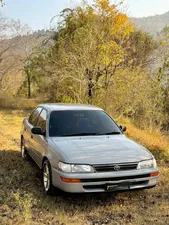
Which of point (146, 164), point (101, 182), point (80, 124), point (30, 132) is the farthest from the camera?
point (30, 132)

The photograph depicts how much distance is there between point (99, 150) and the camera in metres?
4.98

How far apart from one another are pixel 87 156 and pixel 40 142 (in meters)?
1.50

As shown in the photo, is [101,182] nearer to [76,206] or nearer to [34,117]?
[76,206]

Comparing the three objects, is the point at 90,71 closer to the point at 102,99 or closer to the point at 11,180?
the point at 102,99

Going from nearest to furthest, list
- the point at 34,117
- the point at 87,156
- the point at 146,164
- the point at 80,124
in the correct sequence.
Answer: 1. the point at 87,156
2. the point at 146,164
3. the point at 80,124
4. the point at 34,117

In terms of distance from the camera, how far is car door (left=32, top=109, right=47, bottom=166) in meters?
5.69

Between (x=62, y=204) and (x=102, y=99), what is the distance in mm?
9445

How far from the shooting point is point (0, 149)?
29.5 feet

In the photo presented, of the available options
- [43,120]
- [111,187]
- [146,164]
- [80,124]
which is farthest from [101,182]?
[43,120]

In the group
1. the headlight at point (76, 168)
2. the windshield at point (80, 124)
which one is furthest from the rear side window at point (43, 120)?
the headlight at point (76, 168)

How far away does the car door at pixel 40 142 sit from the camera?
569 cm

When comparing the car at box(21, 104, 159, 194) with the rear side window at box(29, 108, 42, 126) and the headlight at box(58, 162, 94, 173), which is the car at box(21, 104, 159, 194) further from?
the rear side window at box(29, 108, 42, 126)

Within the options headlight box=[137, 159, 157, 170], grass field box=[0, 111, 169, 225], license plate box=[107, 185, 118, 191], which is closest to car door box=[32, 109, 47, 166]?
grass field box=[0, 111, 169, 225]

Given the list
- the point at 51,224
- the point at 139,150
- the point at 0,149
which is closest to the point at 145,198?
the point at 139,150
